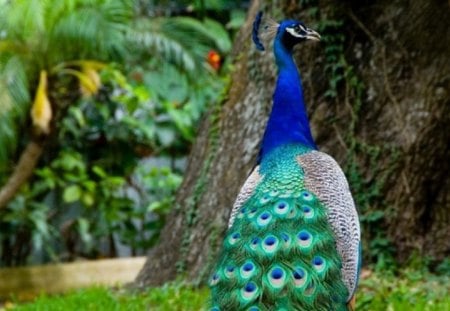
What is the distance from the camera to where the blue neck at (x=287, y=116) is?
3658 mm

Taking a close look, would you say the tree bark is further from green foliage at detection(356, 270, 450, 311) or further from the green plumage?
the green plumage

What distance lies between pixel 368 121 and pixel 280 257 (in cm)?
232

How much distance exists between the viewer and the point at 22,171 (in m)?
7.85

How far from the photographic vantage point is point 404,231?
16.7 ft

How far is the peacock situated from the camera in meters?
3.01

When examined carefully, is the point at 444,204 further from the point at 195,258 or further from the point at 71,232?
the point at 71,232

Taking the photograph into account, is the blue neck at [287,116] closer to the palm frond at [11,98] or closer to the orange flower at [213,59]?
the palm frond at [11,98]

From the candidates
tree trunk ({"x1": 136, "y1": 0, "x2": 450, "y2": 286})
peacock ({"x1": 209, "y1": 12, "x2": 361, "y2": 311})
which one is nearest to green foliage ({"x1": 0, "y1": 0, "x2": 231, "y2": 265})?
tree trunk ({"x1": 136, "y1": 0, "x2": 450, "y2": 286})

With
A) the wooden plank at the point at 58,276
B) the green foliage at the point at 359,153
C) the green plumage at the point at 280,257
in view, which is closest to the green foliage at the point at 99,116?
the wooden plank at the point at 58,276

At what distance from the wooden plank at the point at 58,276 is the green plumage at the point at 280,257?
185 inches

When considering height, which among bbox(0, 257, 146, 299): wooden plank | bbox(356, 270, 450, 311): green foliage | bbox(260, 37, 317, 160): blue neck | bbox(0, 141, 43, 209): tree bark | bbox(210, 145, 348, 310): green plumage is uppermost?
bbox(260, 37, 317, 160): blue neck

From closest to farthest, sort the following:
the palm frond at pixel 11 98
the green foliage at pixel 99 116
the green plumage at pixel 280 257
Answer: the green plumage at pixel 280 257 < the palm frond at pixel 11 98 < the green foliage at pixel 99 116

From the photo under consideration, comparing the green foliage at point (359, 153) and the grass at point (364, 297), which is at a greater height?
the green foliage at point (359, 153)

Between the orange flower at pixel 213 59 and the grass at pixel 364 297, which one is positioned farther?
the orange flower at pixel 213 59
